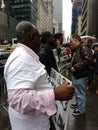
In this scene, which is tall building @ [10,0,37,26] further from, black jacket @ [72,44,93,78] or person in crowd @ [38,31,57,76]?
person in crowd @ [38,31,57,76]

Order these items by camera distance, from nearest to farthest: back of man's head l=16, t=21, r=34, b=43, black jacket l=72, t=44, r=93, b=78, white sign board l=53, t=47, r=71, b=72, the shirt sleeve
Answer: the shirt sleeve, back of man's head l=16, t=21, r=34, b=43, black jacket l=72, t=44, r=93, b=78, white sign board l=53, t=47, r=71, b=72

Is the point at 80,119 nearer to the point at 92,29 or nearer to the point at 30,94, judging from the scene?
the point at 30,94

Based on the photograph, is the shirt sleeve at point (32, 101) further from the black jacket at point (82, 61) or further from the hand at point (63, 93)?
the black jacket at point (82, 61)

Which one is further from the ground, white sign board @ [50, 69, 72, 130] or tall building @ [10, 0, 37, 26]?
tall building @ [10, 0, 37, 26]

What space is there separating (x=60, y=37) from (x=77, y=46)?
4.89 ft

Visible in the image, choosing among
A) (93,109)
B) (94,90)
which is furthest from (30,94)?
(94,90)

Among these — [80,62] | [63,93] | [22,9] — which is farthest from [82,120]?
[22,9]

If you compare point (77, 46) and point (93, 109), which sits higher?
point (77, 46)

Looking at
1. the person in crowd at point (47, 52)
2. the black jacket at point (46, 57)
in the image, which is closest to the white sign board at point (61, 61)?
the person in crowd at point (47, 52)

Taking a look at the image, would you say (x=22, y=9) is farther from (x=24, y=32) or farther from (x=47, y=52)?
(x=24, y=32)

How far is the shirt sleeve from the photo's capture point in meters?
2.29

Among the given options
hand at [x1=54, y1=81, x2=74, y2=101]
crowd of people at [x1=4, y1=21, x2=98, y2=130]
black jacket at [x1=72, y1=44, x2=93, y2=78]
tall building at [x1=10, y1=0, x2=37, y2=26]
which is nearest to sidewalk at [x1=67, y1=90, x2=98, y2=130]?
black jacket at [x1=72, y1=44, x2=93, y2=78]

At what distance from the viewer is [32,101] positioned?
7.55ft

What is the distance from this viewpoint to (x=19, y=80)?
2.31 meters
